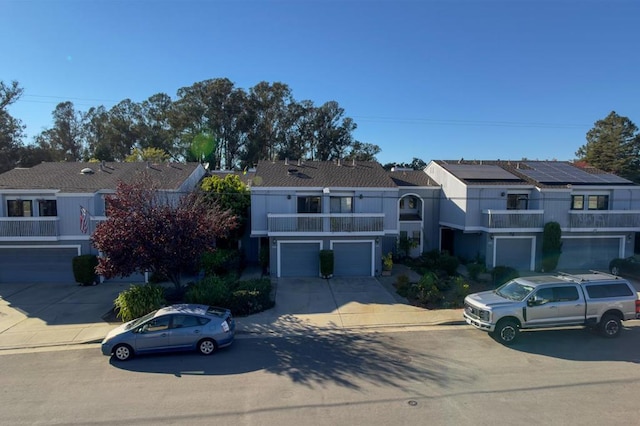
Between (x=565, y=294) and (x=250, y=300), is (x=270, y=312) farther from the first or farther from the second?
(x=565, y=294)

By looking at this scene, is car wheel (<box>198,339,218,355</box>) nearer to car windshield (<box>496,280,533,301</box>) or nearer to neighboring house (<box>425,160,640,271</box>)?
car windshield (<box>496,280,533,301</box>)

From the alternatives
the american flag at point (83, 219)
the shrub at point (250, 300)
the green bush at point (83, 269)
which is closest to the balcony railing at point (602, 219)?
the shrub at point (250, 300)

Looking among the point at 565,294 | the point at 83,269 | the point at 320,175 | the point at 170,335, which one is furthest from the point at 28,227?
the point at 565,294

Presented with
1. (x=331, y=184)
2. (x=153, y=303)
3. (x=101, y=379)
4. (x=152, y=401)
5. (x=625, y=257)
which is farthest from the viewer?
(x=625, y=257)

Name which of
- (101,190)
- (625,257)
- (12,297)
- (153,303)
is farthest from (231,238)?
(625,257)

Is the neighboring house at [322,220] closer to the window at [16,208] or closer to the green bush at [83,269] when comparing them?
the green bush at [83,269]

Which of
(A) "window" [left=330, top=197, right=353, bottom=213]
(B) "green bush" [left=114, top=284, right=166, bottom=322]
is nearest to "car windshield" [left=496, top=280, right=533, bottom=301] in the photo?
(A) "window" [left=330, top=197, right=353, bottom=213]

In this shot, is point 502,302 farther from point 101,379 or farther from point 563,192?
point 563,192

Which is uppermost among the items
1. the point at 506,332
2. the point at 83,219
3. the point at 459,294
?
the point at 83,219
